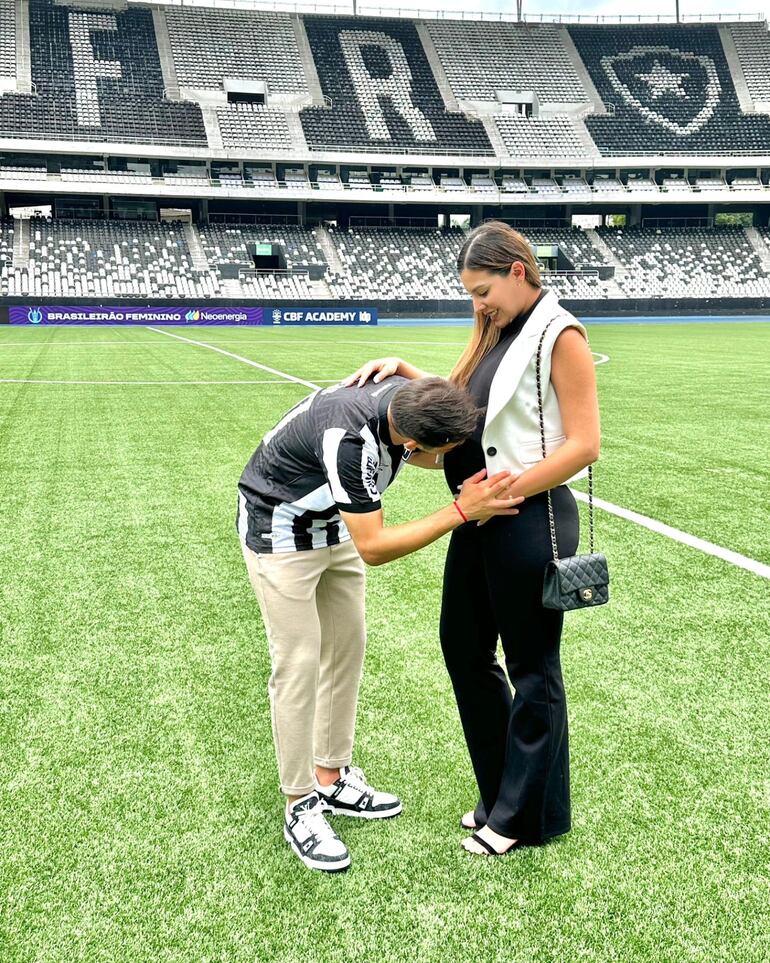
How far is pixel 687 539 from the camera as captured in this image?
6.62 meters

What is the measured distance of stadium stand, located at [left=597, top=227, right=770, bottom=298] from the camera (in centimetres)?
5003

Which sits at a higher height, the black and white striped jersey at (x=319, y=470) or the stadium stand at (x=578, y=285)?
the stadium stand at (x=578, y=285)

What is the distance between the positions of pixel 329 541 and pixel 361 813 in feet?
3.53

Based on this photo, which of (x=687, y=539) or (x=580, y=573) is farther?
(x=687, y=539)

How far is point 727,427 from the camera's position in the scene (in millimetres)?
11547

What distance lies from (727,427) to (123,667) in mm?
9347

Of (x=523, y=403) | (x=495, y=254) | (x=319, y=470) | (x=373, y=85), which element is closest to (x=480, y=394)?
(x=523, y=403)

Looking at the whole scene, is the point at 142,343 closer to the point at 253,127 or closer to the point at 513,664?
the point at 513,664

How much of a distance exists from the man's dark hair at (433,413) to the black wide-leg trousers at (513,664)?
1.31ft

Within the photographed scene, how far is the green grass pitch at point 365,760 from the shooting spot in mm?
2668

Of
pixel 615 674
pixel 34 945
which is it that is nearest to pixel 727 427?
pixel 615 674

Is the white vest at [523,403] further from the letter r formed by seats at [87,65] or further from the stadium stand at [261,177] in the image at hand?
the letter r formed by seats at [87,65]

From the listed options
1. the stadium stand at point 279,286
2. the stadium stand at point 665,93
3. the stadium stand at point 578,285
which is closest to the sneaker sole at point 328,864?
the stadium stand at point 279,286

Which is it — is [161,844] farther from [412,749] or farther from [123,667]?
[123,667]
